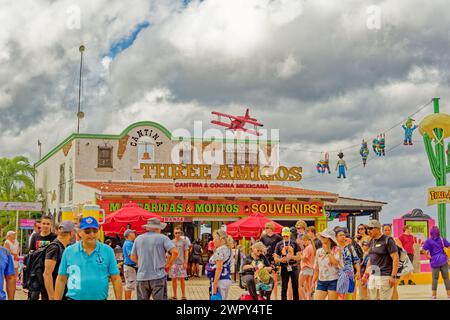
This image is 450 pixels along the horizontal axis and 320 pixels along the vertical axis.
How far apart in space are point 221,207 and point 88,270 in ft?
73.8

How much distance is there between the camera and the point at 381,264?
1005cm

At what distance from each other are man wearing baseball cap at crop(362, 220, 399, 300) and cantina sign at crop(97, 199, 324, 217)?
18.4 metres

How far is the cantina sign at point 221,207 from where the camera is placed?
2792 cm

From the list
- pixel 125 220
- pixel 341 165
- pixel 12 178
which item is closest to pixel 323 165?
pixel 341 165

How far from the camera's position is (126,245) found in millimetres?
13125

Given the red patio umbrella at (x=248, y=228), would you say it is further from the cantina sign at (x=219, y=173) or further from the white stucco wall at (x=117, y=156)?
the white stucco wall at (x=117, y=156)

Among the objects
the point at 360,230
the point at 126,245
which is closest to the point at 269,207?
the point at 360,230

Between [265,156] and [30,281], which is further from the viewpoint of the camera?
[265,156]

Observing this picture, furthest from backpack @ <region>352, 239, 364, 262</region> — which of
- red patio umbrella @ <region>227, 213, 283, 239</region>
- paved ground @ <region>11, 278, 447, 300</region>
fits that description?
red patio umbrella @ <region>227, 213, 283, 239</region>

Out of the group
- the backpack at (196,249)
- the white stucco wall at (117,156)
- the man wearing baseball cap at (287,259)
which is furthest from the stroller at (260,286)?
the white stucco wall at (117,156)

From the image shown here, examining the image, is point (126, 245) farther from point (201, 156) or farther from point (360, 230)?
point (201, 156)

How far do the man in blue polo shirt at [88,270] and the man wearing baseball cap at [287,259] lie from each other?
6.30 meters
